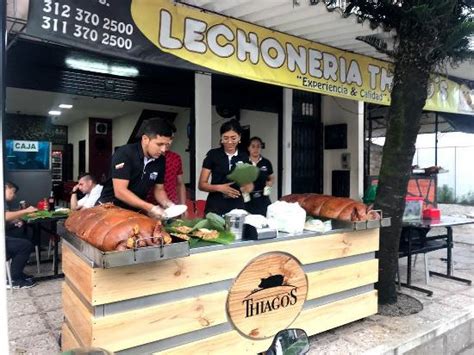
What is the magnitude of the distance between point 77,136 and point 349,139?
979 centimetres

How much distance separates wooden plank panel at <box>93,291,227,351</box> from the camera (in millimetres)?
1978

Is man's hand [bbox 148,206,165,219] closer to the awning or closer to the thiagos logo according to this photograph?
the thiagos logo

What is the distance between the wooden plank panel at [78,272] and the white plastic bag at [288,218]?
1.32 meters

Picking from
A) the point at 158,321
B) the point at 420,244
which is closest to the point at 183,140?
the point at 420,244

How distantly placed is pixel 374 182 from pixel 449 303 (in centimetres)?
295

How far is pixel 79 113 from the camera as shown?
11.4 metres

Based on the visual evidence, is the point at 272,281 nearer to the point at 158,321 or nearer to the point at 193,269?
the point at 193,269

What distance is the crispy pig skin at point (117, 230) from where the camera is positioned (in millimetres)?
1971

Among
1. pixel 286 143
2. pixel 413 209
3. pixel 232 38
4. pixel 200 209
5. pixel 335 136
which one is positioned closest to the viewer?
pixel 232 38

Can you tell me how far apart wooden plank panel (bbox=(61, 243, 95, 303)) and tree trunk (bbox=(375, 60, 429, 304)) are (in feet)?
8.50

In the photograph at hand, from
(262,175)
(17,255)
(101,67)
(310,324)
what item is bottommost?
(310,324)

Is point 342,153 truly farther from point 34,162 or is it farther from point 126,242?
point 126,242

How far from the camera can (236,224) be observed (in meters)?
2.50

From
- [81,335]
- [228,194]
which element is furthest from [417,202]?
[81,335]
